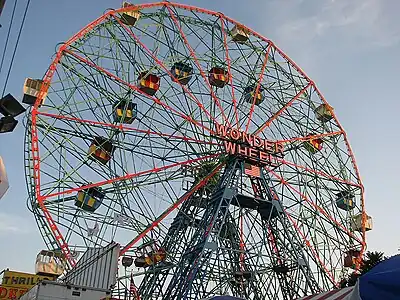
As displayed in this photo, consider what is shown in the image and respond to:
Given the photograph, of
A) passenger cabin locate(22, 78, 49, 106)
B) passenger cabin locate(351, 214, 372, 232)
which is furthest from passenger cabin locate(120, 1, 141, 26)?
passenger cabin locate(351, 214, 372, 232)

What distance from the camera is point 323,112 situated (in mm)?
24047

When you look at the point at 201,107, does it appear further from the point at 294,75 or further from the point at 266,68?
the point at 294,75

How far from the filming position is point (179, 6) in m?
21.3

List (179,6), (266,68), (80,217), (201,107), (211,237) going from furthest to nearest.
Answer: (266,68) → (179,6) → (201,107) → (211,237) → (80,217)

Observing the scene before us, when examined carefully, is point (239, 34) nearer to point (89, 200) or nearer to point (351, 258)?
point (89, 200)

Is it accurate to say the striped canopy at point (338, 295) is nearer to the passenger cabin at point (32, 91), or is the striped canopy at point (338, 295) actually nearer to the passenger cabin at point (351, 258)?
the passenger cabin at point (32, 91)

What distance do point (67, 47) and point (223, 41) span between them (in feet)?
24.1

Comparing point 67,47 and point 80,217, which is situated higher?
point 67,47

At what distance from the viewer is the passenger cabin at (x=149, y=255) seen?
16.8 meters

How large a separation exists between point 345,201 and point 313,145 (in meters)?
2.95

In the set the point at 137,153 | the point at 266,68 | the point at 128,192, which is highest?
the point at 266,68

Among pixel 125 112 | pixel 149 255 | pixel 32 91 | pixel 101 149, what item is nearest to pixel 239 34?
pixel 125 112

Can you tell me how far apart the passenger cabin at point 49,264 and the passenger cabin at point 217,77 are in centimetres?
975

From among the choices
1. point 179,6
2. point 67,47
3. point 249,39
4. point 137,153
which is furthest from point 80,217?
point 249,39
